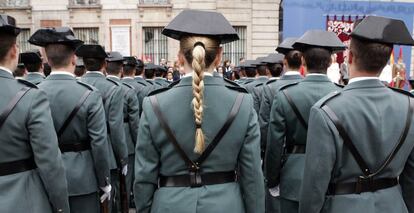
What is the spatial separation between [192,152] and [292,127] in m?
1.75

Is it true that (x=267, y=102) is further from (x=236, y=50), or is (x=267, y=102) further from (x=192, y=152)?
(x=236, y=50)

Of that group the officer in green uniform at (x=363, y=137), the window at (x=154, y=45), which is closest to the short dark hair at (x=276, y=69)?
the officer in green uniform at (x=363, y=137)

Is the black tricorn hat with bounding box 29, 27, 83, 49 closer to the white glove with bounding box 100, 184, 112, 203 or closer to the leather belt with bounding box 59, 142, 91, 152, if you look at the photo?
the leather belt with bounding box 59, 142, 91, 152

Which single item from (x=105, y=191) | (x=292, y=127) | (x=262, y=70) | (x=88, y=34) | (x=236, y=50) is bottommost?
(x=105, y=191)

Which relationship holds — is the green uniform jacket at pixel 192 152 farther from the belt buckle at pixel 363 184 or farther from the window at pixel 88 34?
the window at pixel 88 34

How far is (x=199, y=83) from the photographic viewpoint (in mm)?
2553

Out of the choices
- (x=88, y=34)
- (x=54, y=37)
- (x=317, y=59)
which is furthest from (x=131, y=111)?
(x=88, y=34)

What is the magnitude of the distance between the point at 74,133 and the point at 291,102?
2153 mm

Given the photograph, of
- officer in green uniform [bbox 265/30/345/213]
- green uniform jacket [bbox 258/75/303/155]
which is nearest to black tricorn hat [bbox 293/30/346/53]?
officer in green uniform [bbox 265/30/345/213]

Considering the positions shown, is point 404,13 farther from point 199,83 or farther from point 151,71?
point 199,83

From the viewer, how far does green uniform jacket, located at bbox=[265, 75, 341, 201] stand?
4.15 meters

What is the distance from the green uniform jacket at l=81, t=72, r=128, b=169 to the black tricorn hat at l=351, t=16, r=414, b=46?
373 cm

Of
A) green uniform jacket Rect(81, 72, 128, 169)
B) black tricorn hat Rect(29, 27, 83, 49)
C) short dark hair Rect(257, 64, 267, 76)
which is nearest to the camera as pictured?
black tricorn hat Rect(29, 27, 83, 49)

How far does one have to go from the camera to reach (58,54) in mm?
4094
